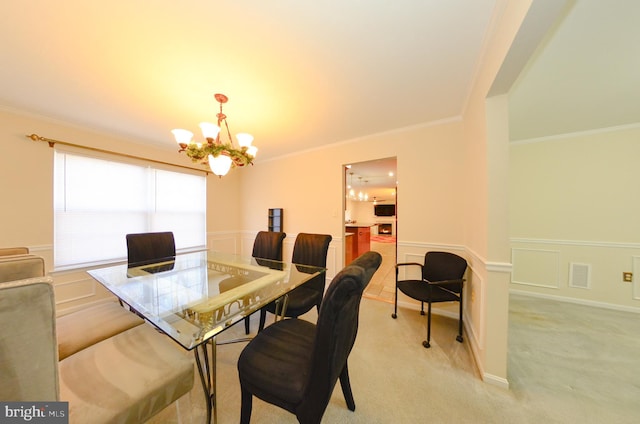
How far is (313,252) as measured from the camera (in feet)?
7.25

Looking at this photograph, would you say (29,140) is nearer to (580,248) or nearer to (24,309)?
(24,309)

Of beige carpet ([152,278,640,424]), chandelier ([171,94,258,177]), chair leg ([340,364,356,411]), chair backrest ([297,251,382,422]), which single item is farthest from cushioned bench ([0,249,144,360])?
chair leg ([340,364,356,411])

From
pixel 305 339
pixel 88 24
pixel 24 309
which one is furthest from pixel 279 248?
pixel 88 24

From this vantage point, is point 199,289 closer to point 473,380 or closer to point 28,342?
point 28,342

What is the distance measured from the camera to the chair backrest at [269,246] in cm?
245

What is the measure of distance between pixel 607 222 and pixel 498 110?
2800 mm

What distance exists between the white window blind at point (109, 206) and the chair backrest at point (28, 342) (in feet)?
9.51

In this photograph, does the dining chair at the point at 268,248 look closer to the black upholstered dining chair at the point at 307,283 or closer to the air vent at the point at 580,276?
the black upholstered dining chair at the point at 307,283

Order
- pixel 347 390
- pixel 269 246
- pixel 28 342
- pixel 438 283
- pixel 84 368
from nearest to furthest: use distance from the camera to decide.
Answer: pixel 28 342 < pixel 84 368 < pixel 347 390 < pixel 438 283 < pixel 269 246

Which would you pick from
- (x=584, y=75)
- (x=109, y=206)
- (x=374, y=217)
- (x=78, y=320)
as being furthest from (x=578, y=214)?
(x=374, y=217)

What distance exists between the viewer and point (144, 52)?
1.41 meters

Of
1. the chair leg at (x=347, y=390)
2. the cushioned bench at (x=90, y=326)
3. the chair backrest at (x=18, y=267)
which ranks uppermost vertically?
the chair backrest at (x=18, y=267)

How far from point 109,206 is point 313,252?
2.94m

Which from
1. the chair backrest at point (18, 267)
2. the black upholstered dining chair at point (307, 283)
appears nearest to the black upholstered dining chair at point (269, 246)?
the black upholstered dining chair at point (307, 283)
